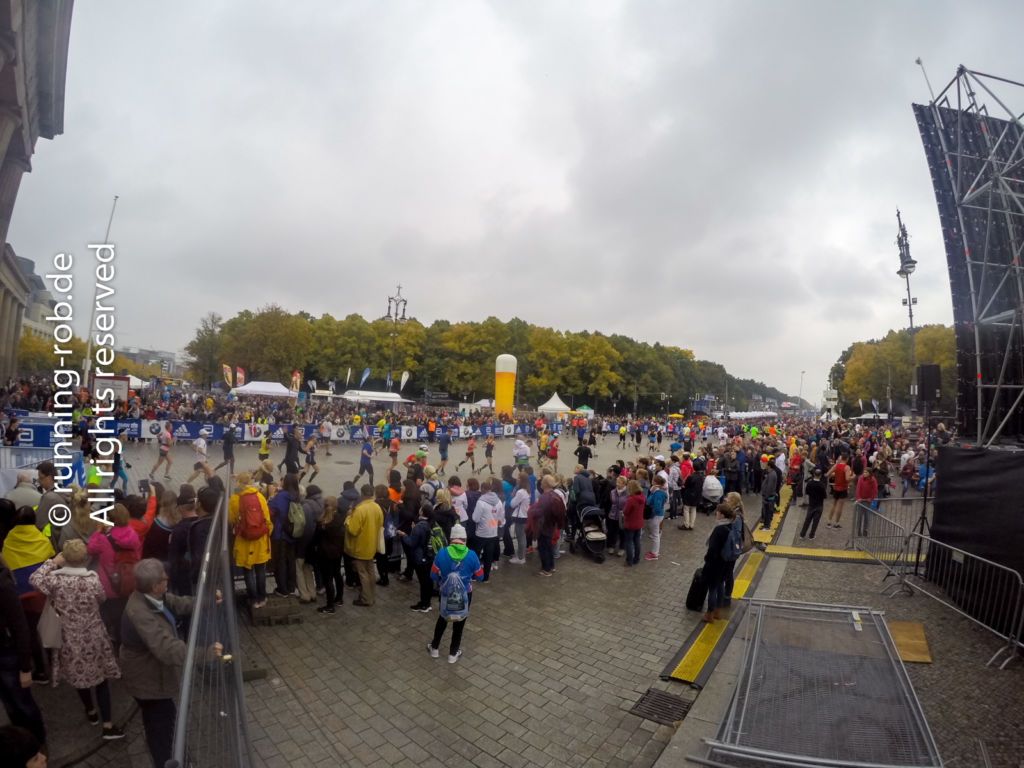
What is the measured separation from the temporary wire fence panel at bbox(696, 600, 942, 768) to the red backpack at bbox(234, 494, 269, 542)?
516 centimetres

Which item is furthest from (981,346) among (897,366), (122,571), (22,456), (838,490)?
(897,366)

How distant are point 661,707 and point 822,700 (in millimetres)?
1431

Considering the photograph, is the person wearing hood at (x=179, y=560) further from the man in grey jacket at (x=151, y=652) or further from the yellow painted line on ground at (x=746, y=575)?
the yellow painted line on ground at (x=746, y=575)

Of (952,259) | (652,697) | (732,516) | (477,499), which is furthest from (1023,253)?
(477,499)

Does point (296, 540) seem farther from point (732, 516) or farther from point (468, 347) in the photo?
point (468, 347)

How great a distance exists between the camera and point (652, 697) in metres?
5.11

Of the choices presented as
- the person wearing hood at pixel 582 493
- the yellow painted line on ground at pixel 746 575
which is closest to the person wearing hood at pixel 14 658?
the person wearing hood at pixel 582 493

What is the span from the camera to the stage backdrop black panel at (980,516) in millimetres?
6578

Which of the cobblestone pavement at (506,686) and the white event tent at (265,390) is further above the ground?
the white event tent at (265,390)

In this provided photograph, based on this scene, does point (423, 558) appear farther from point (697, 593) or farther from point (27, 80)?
point (27, 80)

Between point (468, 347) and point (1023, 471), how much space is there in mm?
62371

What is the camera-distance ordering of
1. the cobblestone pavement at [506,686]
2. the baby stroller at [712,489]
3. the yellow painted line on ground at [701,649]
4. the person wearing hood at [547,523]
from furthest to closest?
1. the baby stroller at [712,489]
2. the person wearing hood at [547,523]
3. the yellow painted line on ground at [701,649]
4. the cobblestone pavement at [506,686]

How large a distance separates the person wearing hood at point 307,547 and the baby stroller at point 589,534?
16.0 feet

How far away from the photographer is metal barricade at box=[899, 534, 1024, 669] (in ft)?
19.3
